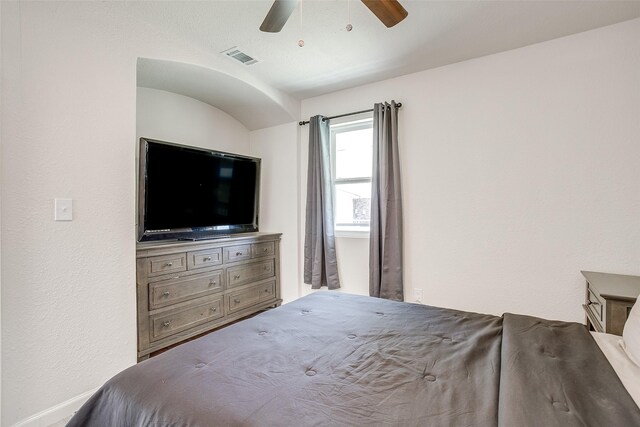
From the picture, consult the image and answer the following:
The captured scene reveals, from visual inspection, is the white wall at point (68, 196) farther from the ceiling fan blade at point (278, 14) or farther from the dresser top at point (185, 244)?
the ceiling fan blade at point (278, 14)

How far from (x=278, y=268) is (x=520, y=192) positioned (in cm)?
267

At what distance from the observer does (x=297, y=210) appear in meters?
3.70

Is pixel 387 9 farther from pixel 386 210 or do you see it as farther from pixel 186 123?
pixel 186 123

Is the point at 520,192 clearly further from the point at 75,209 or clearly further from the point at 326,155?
the point at 75,209

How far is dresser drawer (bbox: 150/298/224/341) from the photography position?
2.47m

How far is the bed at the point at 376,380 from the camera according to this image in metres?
0.86

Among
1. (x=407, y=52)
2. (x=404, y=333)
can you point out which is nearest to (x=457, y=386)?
(x=404, y=333)

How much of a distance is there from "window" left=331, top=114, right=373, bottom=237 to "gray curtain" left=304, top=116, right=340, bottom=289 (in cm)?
14

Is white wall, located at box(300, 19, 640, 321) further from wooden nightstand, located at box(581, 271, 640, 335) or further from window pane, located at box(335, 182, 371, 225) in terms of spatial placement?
window pane, located at box(335, 182, 371, 225)

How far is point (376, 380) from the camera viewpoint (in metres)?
1.05

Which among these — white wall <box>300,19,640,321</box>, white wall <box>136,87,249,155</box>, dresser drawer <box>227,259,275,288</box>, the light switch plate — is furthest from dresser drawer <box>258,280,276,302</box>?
the light switch plate

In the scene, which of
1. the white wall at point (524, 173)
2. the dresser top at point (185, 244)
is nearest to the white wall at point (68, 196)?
the dresser top at point (185, 244)

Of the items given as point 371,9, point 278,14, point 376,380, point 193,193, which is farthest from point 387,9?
point 193,193

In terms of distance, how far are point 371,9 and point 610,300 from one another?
2073 mm
